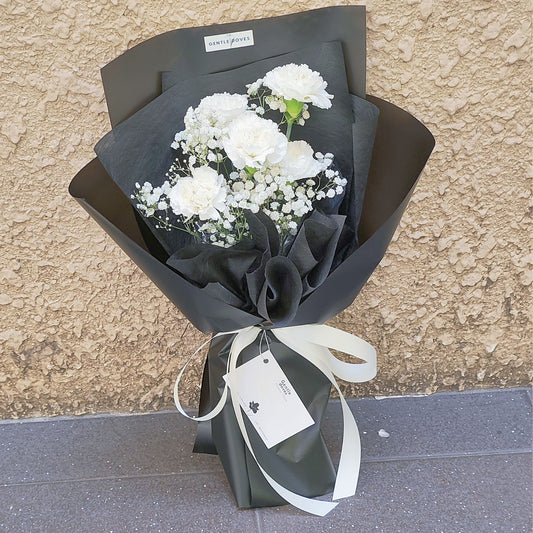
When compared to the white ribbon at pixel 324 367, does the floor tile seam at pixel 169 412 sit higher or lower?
lower

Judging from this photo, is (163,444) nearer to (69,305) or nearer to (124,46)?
(69,305)

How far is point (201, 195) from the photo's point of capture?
0.91 metres

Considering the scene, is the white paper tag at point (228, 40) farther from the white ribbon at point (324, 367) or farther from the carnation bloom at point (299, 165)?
the white ribbon at point (324, 367)

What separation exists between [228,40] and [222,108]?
0.54ft

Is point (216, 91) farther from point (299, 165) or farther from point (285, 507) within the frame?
point (285, 507)

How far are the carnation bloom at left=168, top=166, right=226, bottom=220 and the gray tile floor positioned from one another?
0.59 meters

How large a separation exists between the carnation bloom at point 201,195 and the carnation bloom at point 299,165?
4.2 inches

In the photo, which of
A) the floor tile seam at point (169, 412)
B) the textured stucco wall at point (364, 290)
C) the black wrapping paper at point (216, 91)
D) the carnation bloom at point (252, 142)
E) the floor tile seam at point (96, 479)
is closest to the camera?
the carnation bloom at point (252, 142)

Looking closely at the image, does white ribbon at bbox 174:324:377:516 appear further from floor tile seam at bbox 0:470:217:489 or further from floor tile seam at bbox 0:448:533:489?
floor tile seam at bbox 0:470:217:489

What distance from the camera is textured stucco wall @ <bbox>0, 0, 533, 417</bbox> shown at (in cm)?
115

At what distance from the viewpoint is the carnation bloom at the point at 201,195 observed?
0.91 metres

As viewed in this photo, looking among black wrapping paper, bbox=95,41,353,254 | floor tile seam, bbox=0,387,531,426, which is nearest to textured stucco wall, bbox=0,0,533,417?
floor tile seam, bbox=0,387,531,426

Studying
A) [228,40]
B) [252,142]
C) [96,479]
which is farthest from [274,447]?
[228,40]

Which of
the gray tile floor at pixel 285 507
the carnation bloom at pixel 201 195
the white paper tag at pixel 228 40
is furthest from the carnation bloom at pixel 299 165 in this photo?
the gray tile floor at pixel 285 507
